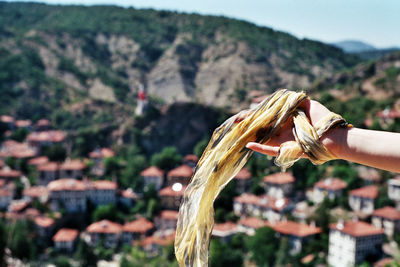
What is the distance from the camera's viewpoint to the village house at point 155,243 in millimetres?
23180

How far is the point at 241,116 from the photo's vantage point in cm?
182

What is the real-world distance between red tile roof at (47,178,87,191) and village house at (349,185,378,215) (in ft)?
50.7

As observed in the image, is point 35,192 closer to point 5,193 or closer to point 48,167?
point 5,193

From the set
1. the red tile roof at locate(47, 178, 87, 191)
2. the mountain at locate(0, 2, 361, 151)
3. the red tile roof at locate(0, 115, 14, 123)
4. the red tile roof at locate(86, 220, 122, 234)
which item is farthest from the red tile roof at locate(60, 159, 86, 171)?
the red tile roof at locate(0, 115, 14, 123)

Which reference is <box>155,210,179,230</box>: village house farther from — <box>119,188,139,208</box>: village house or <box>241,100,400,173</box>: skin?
<box>241,100,400,173</box>: skin

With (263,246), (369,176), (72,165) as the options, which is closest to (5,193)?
(72,165)

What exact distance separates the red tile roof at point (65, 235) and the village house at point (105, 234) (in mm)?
818

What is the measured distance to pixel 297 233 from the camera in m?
21.9

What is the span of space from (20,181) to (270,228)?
17062mm

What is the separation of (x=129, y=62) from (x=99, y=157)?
→ 3639 centimetres

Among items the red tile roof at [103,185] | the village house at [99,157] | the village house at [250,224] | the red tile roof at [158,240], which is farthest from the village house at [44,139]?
the village house at [250,224]

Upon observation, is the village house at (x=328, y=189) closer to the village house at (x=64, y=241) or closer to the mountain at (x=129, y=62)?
the mountain at (x=129, y=62)

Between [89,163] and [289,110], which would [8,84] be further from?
[289,110]

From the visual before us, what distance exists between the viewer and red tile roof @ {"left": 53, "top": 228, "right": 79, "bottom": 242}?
2364cm
